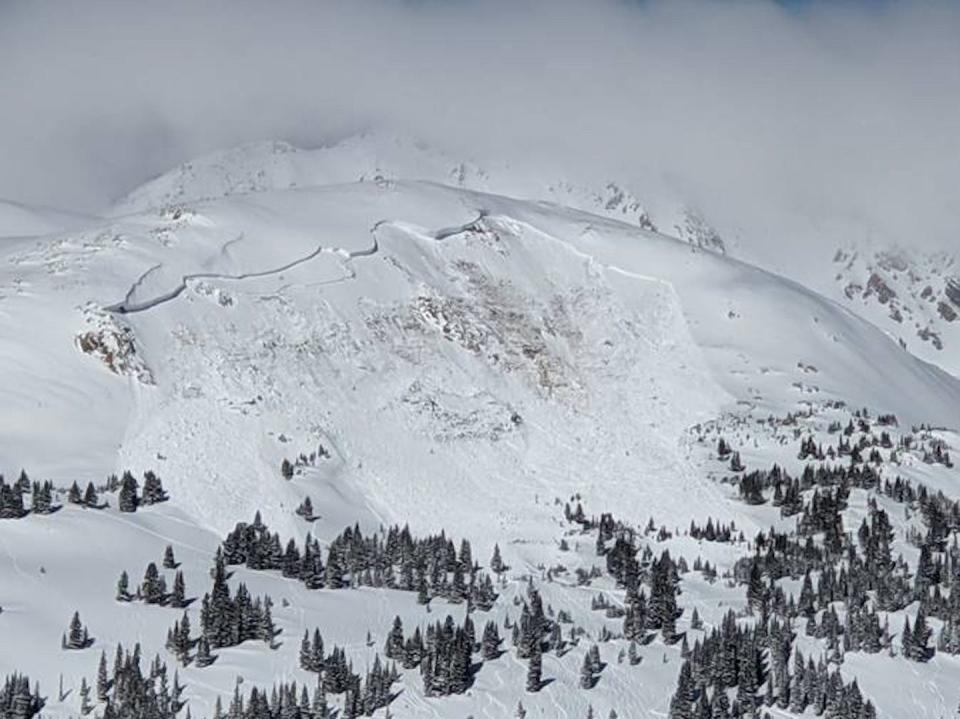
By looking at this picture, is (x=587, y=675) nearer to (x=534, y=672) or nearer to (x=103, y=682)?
(x=534, y=672)

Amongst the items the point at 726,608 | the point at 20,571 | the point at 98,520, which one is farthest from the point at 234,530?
the point at 726,608

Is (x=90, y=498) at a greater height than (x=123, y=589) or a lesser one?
greater

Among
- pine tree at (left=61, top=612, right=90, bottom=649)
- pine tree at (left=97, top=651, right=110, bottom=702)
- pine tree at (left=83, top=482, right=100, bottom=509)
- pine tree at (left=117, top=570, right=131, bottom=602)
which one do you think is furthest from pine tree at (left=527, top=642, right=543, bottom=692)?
pine tree at (left=83, top=482, right=100, bottom=509)

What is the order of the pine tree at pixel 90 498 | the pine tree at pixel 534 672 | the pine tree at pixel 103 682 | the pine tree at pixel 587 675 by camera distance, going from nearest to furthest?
the pine tree at pixel 103 682 → the pine tree at pixel 534 672 → the pine tree at pixel 587 675 → the pine tree at pixel 90 498

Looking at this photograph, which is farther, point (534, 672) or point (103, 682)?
point (534, 672)

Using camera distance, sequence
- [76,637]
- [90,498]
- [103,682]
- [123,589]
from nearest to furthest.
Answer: [103,682], [76,637], [123,589], [90,498]

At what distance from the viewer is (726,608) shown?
196m

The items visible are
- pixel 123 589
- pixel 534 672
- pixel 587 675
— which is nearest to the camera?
pixel 534 672

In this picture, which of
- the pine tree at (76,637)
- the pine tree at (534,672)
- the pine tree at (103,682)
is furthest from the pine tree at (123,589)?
the pine tree at (534,672)

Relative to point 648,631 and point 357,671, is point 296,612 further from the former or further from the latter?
point 648,631

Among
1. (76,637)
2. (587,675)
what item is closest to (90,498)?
(76,637)

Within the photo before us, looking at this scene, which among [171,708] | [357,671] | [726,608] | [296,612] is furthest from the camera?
[726,608]

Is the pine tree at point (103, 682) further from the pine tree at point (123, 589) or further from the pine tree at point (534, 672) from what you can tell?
the pine tree at point (534, 672)

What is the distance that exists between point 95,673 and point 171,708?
818 cm
